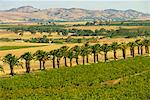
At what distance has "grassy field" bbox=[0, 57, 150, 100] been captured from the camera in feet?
236

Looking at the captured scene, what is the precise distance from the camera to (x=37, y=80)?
94250 mm

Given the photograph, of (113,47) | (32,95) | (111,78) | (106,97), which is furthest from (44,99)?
(113,47)

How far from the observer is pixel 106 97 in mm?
68625

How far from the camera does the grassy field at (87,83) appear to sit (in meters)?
71.8

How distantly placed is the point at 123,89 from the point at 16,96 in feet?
68.9

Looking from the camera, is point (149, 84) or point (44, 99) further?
point (149, 84)

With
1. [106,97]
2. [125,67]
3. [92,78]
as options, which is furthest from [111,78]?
[106,97]

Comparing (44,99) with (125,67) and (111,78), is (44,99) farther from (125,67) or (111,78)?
(125,67)

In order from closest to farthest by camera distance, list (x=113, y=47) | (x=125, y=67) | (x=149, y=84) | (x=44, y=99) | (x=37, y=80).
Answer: (x=44, y=99)
(x=149, y=84)
(x=37, y=80)
(x=125, y=67)
(x=113, y=47)

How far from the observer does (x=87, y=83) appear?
300ft

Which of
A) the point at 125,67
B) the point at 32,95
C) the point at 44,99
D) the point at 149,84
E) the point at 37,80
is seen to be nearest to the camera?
the point at 44,99

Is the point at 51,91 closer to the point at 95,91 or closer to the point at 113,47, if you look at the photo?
the point at 95,91

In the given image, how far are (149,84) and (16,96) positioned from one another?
27.4 m

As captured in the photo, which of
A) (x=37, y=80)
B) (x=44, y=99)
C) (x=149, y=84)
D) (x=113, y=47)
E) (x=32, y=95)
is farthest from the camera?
(x=113, y=47)
